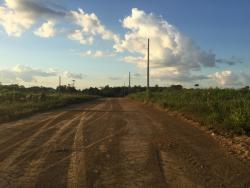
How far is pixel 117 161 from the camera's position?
8008 mm

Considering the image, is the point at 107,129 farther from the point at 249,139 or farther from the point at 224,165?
the point at 224,165

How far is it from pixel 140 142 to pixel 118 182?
14.4 feet

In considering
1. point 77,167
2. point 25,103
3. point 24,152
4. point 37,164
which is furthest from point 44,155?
point 25,103

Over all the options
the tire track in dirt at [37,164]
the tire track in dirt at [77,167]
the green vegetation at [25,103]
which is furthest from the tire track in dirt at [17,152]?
the green vegetation at [25,103]

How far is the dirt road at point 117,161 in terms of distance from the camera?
6.44 metres

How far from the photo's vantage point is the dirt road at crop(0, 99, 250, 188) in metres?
6.44

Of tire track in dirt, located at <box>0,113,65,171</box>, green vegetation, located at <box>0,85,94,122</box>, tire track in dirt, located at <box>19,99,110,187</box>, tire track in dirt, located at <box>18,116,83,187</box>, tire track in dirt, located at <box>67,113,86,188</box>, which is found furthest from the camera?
green vegetation, located at <box>0,85,94,122</box>

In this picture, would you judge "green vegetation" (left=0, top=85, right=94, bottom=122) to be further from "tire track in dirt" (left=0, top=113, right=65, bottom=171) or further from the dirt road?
the dirt road

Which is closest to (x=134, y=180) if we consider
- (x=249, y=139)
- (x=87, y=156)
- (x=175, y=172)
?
(x=175, y=172)

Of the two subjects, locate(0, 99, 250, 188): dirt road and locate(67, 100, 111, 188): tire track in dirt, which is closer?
locate(67, 100, 111, 188): tire track in dirt

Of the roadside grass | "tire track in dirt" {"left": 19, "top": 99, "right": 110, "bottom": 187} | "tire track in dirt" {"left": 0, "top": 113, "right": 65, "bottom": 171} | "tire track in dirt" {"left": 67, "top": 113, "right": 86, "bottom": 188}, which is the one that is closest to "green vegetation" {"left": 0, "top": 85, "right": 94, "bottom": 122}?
the roadside grass

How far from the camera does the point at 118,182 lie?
6320 millimetres

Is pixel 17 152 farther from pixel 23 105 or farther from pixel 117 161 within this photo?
A: pixel 23 105

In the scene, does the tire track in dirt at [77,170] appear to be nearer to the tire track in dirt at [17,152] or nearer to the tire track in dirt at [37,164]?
the tire track in dirt at [37,164]
